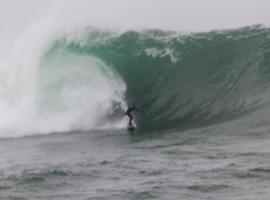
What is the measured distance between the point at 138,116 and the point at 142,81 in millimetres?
2186

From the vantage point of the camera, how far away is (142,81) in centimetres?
2536

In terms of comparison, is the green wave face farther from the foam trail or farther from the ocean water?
the foam trail

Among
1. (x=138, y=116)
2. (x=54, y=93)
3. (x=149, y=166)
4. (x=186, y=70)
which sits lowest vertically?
(x=149, y=166)

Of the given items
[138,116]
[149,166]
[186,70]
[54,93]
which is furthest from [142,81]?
[149,166]

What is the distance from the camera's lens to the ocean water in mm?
14188

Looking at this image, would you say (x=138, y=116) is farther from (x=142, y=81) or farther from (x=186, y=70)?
(x=186, y=70)

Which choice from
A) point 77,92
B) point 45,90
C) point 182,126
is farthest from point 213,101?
point 45,90

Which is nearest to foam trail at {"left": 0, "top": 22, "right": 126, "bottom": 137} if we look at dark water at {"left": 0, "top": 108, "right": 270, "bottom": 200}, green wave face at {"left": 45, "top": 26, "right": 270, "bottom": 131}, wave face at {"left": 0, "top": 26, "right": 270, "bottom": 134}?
wave face at {"left": 0, "top": 26, "right": 270, "bottom": 134}

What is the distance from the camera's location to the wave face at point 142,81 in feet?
74.7

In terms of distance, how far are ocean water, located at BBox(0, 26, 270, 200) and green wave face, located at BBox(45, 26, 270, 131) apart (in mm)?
44

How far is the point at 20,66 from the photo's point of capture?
97.3 ft

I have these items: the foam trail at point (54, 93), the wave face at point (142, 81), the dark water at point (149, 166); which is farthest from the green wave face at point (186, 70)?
the dark water at point (149, 166)

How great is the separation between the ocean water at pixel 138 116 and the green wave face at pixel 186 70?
4cm

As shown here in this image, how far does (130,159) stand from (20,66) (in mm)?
14186
